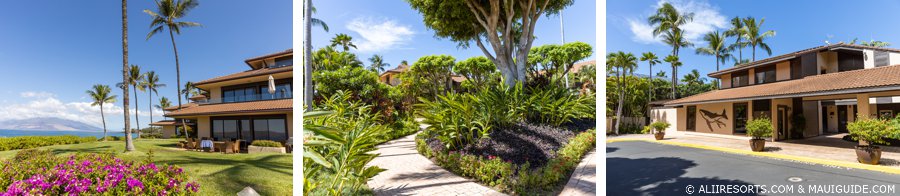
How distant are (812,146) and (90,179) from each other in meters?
5.58

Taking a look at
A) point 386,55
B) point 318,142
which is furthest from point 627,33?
point 318,142

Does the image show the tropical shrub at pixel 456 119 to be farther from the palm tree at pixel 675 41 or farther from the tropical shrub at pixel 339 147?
the palm tree at pixel 675 41

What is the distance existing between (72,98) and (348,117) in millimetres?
5571

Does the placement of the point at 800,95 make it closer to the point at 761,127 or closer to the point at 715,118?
the point at 761,127

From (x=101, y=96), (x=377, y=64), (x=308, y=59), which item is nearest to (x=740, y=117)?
(x=377, y=64)

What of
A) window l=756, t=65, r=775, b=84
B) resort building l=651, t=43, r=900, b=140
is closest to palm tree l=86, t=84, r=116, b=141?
resort building l=651, t=43, r=900, b=140

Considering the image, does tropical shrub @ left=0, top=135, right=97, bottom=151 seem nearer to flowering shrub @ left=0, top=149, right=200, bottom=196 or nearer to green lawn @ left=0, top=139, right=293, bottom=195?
green lawn @ left=0, top=139, right=293, bottom=195

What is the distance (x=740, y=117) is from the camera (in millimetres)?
2908

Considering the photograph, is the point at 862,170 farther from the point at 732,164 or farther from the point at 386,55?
the point at 386,55

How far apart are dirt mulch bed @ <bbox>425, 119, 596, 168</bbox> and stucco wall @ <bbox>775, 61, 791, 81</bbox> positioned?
→ 186 cm

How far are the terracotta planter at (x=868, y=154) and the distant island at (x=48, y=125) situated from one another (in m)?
8.04

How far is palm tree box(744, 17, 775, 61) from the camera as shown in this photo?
105 inches

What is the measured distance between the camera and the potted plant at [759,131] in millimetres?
2639

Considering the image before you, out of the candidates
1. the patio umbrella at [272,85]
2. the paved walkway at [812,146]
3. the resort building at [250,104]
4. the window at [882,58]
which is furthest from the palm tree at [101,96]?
the window at [882,58]
